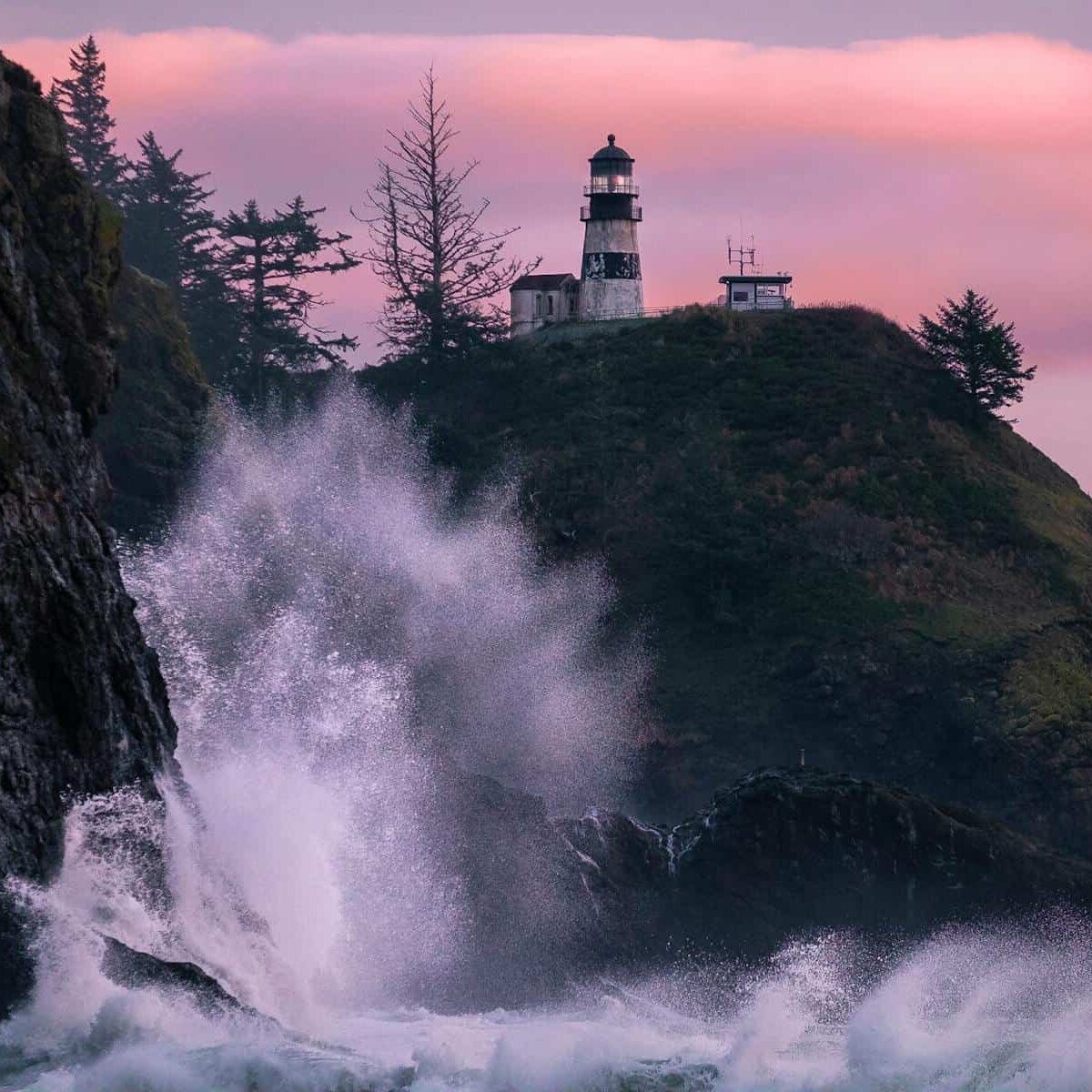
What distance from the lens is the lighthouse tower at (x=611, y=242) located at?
11875 centimetres

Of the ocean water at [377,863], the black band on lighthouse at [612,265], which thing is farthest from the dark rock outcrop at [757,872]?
the black band on lighthouse at [612,265]

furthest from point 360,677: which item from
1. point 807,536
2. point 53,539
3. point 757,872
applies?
point 53,539

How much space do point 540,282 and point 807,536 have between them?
31.5 metres

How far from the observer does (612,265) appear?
120 metres

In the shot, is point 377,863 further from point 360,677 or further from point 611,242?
point 611,242

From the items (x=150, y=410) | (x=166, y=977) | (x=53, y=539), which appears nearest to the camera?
(x=166, y=977)

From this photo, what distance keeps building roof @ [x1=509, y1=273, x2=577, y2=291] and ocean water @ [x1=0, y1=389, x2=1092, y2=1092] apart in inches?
637

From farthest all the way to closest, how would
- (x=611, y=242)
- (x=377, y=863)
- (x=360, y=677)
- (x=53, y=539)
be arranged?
1. (x=611, y=242)
2. (x=360, y=677)
3. (x=377, y=863)
4. (x=53, y=539)

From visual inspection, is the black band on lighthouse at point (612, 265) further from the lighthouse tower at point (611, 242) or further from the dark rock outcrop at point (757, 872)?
the dark rock outcrop at point (757, 872)

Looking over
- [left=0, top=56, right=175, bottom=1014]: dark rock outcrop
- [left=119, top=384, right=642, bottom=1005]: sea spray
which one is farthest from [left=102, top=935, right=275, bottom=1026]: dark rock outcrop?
[left=119, top=384, right=642, bottom=1005]: sea spray

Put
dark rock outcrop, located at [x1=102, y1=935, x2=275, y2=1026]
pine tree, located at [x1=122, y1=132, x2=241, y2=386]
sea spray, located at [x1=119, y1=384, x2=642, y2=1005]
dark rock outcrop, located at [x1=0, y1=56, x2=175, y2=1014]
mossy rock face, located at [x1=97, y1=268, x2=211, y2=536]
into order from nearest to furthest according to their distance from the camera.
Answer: dark rock outcrop, located at [x1=102, y1=935, x2=275, y2=1026] → dark rock outcrop, located at [x1=0, y1=56, x2=175, y2=1014] → sea spray, located at [x1=119, y1=384, x2=642, y2=1005] → mossy rock face, located at [x1=97, y1=268, x2=211, y2=536] → pine tree, located at [x1=122, y1=132, x2=241, y2=386]

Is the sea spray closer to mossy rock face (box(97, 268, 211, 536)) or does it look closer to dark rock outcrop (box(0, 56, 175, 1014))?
mossy rock face (box(97, 268, 211, 536))

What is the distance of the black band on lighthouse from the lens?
119375 mm

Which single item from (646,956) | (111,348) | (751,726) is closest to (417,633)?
(751,726)
